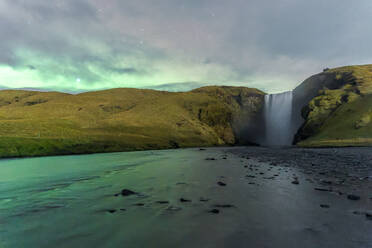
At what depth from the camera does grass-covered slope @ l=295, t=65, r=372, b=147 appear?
294 feet

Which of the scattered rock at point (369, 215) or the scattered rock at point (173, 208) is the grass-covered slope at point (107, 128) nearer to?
the scattered rock at point (173, 208)

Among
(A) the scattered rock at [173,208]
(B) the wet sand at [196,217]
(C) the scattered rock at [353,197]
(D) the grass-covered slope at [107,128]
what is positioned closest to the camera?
(B) the wet sand at [196,217]

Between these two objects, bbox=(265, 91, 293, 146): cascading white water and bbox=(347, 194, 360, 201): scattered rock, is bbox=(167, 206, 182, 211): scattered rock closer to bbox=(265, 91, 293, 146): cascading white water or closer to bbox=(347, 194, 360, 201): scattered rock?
bbox=(347, 194, 360, 201): scattered rock

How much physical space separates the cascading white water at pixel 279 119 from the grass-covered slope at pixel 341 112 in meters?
21.6

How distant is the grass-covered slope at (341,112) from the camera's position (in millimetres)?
89625

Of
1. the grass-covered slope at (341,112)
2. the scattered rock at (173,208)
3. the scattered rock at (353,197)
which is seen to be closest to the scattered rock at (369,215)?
the scattered rock at (353,197)

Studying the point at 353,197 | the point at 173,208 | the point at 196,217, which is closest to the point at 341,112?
the point at 353,197

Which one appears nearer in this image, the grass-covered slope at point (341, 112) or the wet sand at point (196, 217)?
the wet sand at point (196, 217)

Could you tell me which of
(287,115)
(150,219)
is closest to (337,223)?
(150,219)

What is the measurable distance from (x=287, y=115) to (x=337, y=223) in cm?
16908

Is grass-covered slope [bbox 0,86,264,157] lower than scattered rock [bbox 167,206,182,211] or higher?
higher

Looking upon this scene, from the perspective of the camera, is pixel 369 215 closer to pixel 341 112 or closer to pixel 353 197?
pixel 353 197

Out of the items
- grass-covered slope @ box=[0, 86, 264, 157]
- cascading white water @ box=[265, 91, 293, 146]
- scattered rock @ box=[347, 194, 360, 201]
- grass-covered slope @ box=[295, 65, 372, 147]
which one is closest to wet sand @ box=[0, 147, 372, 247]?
scattered rock @ box=[347, 194, 360, 201]

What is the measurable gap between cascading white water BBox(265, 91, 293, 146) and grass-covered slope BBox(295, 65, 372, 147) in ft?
70.8
